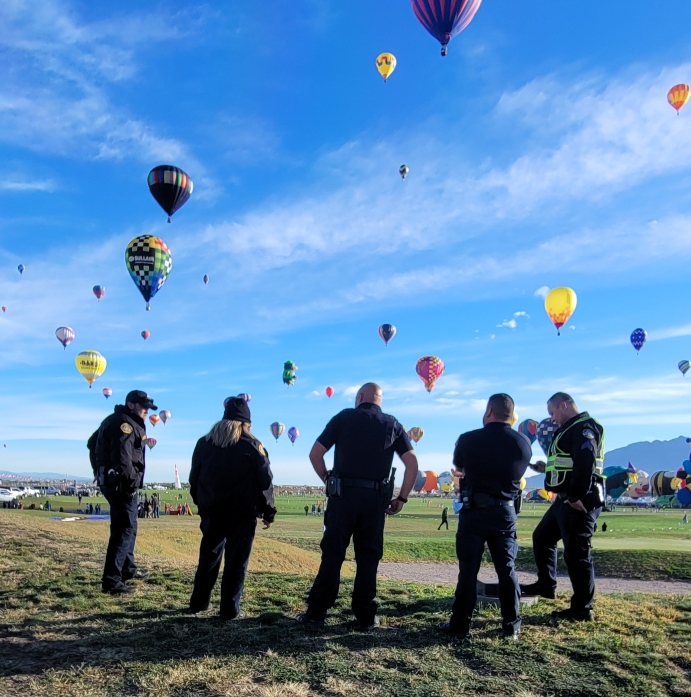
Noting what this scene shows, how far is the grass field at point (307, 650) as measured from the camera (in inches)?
166

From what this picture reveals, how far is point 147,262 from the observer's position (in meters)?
30.2

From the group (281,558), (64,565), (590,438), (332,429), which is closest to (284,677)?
(332,429)

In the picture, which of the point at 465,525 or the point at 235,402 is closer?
the point at 465,525

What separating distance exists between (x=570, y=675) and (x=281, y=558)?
15044mm

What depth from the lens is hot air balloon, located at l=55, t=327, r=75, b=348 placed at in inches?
2163

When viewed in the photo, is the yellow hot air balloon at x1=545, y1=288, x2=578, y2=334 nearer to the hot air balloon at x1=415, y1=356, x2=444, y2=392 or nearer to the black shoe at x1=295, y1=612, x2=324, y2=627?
the hot air balloon at x1=415, y1=356, x2=444, y2=392

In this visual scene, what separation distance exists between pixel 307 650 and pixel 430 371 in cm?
4621

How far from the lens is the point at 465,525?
5898mm

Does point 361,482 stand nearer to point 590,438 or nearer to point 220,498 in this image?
point 220,498

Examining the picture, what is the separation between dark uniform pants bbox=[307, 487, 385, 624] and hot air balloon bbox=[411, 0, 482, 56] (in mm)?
22454

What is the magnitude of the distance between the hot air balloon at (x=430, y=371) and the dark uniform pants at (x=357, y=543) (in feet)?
147

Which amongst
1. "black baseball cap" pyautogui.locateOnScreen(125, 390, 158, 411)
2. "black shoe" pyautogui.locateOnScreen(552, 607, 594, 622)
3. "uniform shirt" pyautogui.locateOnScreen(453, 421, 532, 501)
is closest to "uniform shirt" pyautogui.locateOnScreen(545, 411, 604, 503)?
"uniform shirt" pyautogui.locateOnScreen(453, 421, 532, 501)

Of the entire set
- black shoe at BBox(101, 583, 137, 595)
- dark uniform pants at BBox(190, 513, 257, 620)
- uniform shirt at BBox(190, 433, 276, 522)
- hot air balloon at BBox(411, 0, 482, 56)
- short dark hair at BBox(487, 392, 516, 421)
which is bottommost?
black shoe at BBox(101, 583, 137, 595)

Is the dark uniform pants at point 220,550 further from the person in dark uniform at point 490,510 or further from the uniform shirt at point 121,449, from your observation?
the person in dark uniform at point 490,510
